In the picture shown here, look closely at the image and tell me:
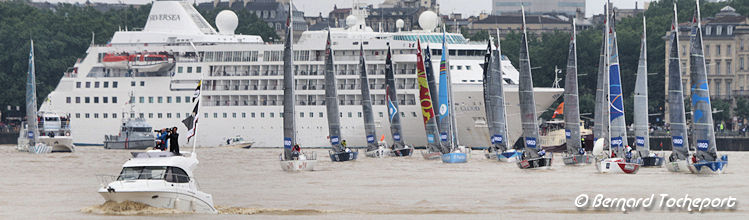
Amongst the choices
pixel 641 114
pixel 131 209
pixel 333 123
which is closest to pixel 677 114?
pixel 641 114

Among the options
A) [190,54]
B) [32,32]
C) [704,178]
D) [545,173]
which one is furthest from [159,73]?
[704,178]

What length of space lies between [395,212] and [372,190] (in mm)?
10900

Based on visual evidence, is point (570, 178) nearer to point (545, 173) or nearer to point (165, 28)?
point (545, 173)

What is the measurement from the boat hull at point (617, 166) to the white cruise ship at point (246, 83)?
4391 centimetres

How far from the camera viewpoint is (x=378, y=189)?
6303cm

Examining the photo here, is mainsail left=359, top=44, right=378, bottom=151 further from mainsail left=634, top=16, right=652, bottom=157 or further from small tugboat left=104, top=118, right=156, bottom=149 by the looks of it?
small tugboat left=104, top=118, right=156, bottom=149

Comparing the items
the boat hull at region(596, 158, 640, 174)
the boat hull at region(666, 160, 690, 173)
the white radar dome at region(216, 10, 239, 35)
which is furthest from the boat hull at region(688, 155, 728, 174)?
the white radar dome at region(216, 10, 239, 35)

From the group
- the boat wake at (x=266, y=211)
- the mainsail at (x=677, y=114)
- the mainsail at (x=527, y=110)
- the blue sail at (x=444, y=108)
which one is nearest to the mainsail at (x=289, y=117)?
the mainsail at (x=527, y=110)

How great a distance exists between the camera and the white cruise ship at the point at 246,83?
120250 millimetres

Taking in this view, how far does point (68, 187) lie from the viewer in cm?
6406

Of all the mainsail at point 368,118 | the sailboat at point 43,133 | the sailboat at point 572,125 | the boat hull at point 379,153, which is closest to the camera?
the sailboat at point 572,125

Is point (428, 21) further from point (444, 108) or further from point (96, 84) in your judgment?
point (444, 108)

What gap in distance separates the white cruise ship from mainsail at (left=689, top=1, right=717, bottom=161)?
46075 mm

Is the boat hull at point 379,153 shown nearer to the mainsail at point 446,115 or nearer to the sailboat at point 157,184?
the mainsail at point 446,115
